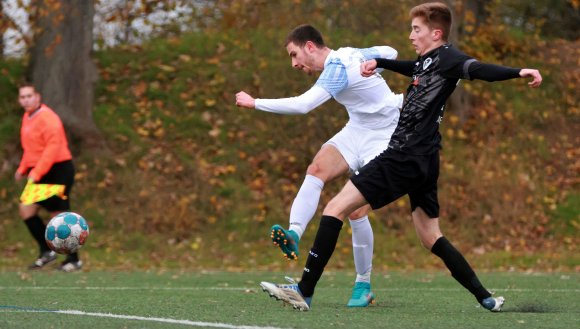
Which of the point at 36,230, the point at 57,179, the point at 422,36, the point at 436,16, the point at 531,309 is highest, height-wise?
the point at 436,16

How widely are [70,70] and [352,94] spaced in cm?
928

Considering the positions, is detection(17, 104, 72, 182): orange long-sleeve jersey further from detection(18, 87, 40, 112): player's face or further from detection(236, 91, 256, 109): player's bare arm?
detection(236, 91, 256, 109): player's bare arm

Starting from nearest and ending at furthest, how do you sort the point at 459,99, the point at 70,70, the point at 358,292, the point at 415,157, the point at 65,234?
the point at 415,157
the point at 358,292
the point at 65,234
the point at 70,70
the point at 459,99

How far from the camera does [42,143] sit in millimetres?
11875

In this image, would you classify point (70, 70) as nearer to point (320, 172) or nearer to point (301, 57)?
point (301, 57)

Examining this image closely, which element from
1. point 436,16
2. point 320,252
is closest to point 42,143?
point 320,252

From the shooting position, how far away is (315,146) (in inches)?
662

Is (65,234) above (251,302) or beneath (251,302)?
above


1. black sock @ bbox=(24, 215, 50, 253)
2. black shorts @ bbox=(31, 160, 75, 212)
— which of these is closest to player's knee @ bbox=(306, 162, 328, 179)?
black shorts @ bbox=(31, 160, 75, 212)

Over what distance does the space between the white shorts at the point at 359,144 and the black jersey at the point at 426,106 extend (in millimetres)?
924

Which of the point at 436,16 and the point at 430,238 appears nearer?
the point at 436,16

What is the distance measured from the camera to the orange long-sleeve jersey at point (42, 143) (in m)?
11.7

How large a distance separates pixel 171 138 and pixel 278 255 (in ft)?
12.0

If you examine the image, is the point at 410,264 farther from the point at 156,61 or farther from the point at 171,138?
the point at 156,61
